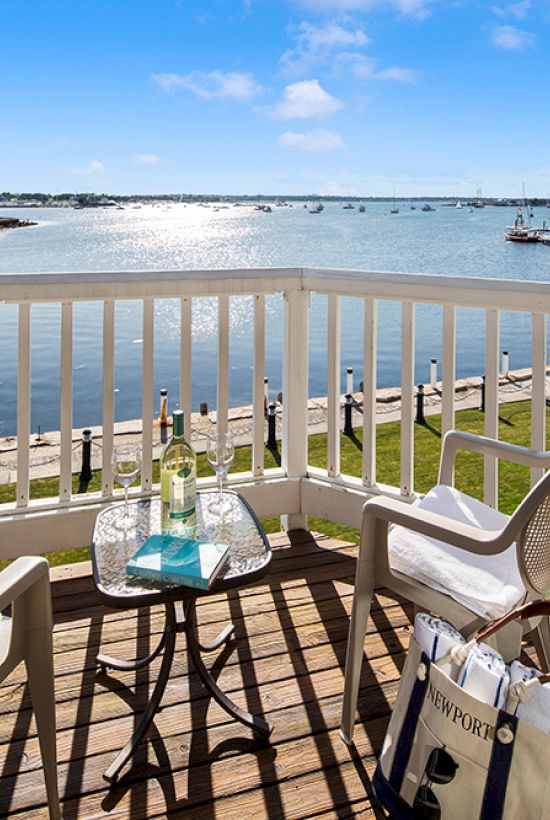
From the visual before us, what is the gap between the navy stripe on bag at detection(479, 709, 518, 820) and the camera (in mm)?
1059

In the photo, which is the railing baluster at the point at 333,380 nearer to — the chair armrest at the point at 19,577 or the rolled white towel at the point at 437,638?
the rolled white towel at the point at 437,638

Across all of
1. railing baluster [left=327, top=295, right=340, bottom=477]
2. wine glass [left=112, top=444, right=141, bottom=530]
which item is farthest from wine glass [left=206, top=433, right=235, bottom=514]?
railing baluster [left=327, top=295, right=340, bottom=477]

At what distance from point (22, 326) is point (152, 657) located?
4.40ft

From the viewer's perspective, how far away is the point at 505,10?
14.4 metres

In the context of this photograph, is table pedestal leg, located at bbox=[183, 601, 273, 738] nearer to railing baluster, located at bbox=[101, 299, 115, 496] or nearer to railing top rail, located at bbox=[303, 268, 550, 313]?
railing baluster, located at bbox=[101, 299, 115, 496]

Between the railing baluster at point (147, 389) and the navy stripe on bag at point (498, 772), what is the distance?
176 cm

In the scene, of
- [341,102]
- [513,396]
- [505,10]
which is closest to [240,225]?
[341,102]

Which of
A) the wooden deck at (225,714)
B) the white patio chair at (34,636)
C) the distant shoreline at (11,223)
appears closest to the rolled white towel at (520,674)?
the wooden deck at (225,714)

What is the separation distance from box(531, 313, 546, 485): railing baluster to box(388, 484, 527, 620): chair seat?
0.62m

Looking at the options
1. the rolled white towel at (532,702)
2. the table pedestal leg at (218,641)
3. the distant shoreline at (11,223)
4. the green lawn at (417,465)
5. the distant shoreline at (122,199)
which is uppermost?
the distant shoreline at (122,199)

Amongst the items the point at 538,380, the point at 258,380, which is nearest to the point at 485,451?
the point at 538,380

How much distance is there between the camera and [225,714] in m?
1.72

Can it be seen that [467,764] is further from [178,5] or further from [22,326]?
[178,5]

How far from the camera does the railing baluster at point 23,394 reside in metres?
2.38
